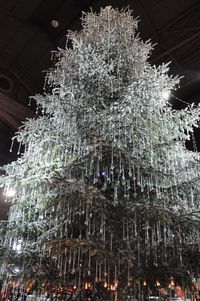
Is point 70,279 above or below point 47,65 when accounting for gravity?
below

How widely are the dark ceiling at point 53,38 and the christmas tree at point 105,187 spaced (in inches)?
101

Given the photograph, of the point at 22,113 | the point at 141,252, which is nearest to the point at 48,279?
the point at 141,252

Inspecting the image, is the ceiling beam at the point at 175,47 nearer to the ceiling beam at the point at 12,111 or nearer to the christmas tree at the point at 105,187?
the christmas tree at the point at 105,187

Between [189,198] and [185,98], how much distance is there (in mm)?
5566

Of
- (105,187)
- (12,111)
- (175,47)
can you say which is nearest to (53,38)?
(12,111)

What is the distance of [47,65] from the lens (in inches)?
320

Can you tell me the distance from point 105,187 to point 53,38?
5.48m

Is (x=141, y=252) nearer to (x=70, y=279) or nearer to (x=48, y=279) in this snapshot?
(x=70, y=279)

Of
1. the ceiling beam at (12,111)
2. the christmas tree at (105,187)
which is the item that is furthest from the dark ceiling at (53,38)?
the christmas tree at (105,187)

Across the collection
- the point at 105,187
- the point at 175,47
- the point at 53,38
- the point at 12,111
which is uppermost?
the point at 53,38

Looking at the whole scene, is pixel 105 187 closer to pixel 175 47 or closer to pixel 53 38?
pixel 175 47

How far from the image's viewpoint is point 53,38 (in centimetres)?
759

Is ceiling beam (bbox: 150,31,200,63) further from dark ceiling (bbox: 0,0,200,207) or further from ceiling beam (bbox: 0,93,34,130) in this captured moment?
ceiling beam (bbox: 0,93,34,130)

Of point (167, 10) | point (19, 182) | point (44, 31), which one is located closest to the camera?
point (19, 182)
